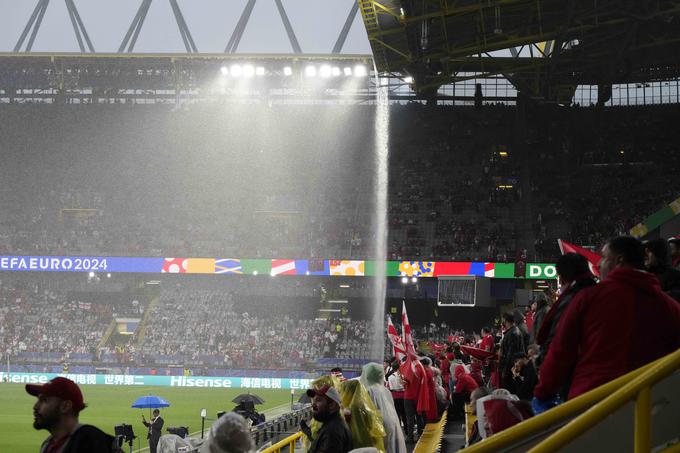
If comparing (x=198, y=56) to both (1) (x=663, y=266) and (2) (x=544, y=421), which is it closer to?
(1) (x=663, y=266)

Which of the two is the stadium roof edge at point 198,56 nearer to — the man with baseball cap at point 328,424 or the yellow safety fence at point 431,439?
the yellow safety fence at point 431,439

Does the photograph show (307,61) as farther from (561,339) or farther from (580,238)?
(561,339)

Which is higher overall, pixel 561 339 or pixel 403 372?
pixel 561 339

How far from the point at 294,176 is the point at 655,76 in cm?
2087

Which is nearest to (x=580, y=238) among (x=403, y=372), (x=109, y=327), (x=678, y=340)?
(x=109, y=327)

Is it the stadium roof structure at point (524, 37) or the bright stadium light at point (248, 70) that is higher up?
the bright stadium light at point (248, 70)

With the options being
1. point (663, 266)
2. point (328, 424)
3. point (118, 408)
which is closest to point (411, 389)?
point (328, 424)

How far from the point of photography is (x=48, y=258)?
47.4 meters

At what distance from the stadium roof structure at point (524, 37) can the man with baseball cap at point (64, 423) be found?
87.5 ft

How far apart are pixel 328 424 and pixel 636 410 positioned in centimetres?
338

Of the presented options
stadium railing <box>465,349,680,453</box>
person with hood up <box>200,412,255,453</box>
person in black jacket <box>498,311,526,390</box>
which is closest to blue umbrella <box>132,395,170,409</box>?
person in black jacket <box>498,311,526,390</box>

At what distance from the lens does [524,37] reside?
33.8m

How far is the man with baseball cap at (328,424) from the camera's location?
6164mm

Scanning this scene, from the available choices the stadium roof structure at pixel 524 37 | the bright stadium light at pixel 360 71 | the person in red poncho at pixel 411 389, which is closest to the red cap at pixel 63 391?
the person in red poncho at pixel 411 389
